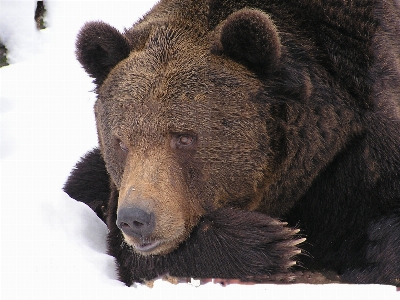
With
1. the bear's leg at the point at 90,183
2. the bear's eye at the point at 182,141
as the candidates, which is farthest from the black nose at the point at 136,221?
the bear's leg at the point at 90,183

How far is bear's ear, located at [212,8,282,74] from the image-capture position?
4027mm

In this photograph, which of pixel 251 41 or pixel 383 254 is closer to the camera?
pixel 251 41

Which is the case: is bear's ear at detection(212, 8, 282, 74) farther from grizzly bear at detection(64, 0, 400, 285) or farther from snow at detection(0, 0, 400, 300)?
snow at detection(0, 0, 400, 300)

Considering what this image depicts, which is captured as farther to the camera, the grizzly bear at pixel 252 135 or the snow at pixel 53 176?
the grizzly bear at pixel 252 135

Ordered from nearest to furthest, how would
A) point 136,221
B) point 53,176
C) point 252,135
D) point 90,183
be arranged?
point 136,221, point 252,135, point 90,183, point 53,176

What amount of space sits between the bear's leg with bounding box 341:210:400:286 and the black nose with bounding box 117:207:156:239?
4.61ft

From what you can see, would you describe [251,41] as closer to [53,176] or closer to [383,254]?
[383,254]

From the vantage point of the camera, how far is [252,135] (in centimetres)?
430

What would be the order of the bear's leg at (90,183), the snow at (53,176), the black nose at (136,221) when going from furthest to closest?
the bear's leg at (90,183) < the black nose at (136,221) < the snow at (53,176)

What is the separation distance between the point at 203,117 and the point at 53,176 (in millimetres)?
2403

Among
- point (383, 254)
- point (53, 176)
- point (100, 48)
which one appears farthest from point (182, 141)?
point (53, 176)

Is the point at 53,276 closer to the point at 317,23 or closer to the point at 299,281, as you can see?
the point at 299,281

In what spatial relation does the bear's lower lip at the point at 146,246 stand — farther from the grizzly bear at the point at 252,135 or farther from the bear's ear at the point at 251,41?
the bear's ear at the point at 251,41

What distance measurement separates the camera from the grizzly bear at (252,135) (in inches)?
164
